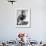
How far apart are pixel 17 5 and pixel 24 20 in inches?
25.9

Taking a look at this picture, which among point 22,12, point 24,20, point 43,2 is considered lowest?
point 24,20

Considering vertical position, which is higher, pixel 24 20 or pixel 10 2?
pixel 10 2

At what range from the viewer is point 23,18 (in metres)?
5.30

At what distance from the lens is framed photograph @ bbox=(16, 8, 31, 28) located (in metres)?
5.25

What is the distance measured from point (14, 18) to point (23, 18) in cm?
36

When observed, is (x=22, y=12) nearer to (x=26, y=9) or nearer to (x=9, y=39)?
(x=26, y=9)

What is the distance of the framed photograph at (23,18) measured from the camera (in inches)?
207

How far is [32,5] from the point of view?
5.24 meters

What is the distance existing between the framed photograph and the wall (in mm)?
119

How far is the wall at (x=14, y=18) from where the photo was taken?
5.21 meters

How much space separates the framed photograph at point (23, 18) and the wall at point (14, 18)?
12 cm

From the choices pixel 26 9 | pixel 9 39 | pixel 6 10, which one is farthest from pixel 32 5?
pixel 9 39

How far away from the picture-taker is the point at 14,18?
207 inches

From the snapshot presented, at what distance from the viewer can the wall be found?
5215 millimetres
